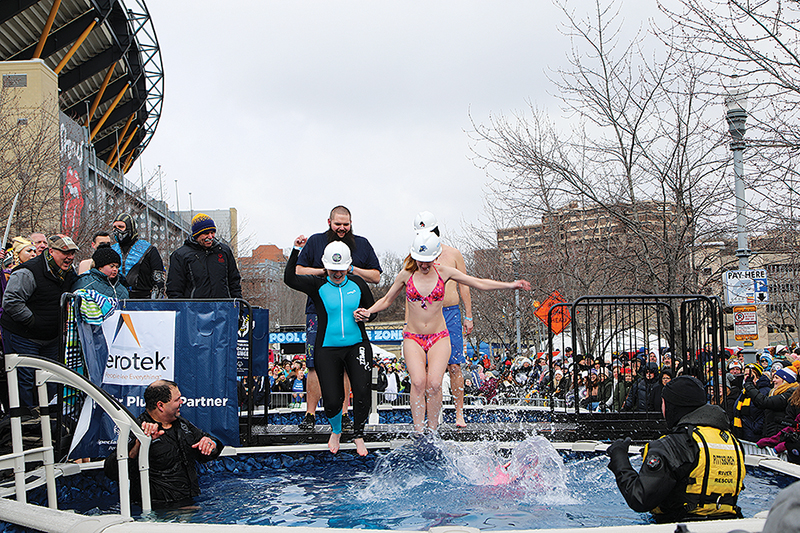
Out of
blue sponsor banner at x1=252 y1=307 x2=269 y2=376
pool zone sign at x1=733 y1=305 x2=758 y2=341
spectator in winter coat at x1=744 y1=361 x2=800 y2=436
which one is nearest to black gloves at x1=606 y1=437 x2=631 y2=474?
blue sponsor banner at x1=252 y1=307 x2=269 y2=376

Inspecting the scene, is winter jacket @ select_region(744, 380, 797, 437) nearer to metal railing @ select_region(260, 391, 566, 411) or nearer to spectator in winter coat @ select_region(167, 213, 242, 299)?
metal railing @ select_region(260, 391, 566, 411)

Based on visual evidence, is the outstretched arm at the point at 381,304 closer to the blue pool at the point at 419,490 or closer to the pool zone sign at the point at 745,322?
the blue pool at the point at 419,490

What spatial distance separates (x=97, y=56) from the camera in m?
37.1

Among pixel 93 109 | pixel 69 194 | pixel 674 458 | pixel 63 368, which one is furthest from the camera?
pixel 93 109

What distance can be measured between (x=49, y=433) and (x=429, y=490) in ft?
10.8

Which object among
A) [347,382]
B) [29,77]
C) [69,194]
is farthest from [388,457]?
[29,77]

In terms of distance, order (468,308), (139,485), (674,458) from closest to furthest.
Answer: (674,458), (139,485), (468,308)

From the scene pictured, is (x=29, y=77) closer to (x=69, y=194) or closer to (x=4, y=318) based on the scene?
(x=69, y=194)

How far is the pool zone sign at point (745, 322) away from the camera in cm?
1162

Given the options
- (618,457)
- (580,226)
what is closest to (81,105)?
(580,226)

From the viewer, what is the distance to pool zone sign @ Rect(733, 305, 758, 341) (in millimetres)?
11625

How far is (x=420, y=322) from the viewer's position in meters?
7.08

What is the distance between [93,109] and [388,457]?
38.0 metres

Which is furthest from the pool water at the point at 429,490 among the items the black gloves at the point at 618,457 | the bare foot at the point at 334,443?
the black gloves at the point at 618,457
